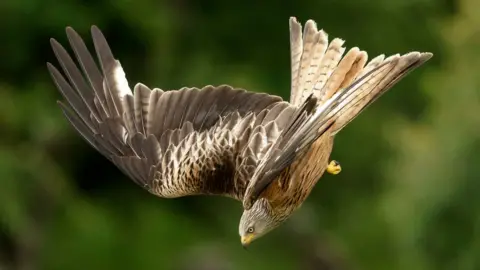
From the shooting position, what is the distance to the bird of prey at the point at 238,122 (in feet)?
20.8

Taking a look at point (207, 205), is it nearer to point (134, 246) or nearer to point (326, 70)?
point (134, 246)

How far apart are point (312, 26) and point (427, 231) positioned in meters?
8.34

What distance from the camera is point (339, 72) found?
21.8 feet

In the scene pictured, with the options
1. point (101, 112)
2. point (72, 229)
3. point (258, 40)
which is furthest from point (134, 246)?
point (101, 112)

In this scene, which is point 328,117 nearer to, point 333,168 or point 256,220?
point 256,220

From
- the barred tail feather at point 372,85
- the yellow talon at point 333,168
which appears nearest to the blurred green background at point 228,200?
the yellow talon at point 333,168

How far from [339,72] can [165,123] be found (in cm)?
91

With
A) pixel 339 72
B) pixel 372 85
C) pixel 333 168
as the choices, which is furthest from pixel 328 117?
pixel 333 168

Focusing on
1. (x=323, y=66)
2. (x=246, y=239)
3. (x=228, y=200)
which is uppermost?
(x=323, y=66)

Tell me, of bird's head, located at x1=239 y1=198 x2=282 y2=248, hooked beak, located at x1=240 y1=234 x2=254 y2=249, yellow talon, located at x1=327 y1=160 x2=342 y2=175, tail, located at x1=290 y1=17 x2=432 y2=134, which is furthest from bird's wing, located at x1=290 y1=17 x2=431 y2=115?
hooked beak, located at x1=240 y1=234 x2=254 y2=249

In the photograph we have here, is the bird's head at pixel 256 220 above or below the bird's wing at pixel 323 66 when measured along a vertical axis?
below

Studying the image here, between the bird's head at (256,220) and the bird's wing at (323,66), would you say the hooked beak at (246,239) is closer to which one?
the bird's head at (256,220)

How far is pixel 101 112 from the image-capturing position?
7.19 metres

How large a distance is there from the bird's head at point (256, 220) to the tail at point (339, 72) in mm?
421
